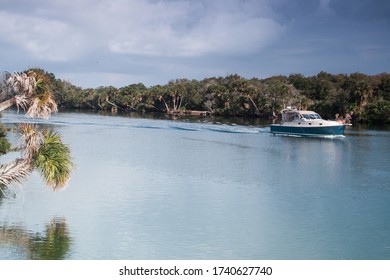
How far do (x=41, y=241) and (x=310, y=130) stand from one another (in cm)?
2912

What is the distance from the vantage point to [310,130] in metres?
38.7

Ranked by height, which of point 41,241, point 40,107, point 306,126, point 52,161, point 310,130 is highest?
point 40,107

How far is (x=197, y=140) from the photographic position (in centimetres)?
3503

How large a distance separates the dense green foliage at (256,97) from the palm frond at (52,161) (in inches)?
1653

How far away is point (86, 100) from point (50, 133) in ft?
278

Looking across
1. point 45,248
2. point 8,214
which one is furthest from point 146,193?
point 45,248

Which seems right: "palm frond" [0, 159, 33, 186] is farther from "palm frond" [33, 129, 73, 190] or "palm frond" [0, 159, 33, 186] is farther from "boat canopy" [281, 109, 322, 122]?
"boat canopy" [281, 109, 322, 122]

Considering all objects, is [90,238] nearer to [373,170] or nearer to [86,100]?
[373,170]

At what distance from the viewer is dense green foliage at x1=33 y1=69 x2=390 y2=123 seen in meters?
57.4

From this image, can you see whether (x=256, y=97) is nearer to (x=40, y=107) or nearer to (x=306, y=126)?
(x=306, y=126)

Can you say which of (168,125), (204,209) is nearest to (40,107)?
(204,209)

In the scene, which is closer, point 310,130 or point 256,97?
point 310,130

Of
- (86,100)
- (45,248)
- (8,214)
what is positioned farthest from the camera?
(86,100)

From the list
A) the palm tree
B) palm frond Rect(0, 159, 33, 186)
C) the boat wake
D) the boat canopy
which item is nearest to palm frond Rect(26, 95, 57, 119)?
the palm tree
